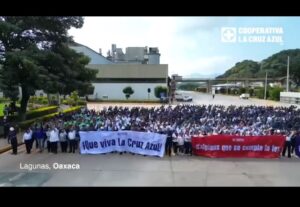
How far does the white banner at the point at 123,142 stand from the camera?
1338cm

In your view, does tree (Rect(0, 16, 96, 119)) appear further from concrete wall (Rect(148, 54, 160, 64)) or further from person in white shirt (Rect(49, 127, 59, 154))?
person in white shirt (Rect(49, 127, 59, 154))

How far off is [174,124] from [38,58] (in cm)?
668

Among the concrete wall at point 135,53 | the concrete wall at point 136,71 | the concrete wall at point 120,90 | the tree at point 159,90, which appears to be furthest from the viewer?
the tree at point 159,90

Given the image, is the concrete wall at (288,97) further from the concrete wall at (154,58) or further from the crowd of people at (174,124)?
the concrete wall at (154,58)

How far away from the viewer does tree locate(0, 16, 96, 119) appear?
16578 mm

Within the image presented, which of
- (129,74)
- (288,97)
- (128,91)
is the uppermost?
(129,74)

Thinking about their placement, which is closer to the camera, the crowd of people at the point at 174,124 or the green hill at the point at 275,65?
the crowd of people at the point at 174,124

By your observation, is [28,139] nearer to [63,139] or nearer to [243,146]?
[63,139]

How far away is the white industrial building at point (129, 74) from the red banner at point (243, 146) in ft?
10.7

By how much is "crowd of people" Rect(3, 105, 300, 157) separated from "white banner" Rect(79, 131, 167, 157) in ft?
1.11

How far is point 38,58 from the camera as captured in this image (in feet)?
56.6

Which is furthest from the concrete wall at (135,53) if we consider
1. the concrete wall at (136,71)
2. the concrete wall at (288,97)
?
the concrete wall at (288,97)

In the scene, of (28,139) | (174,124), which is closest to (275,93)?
(174,124)

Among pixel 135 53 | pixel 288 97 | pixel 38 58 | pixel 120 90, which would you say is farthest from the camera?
pixel 288 97
